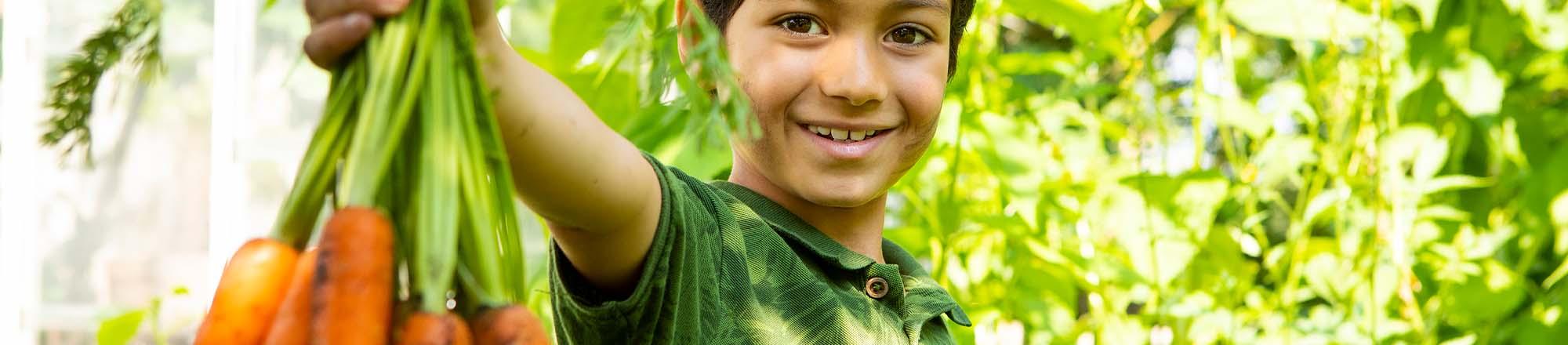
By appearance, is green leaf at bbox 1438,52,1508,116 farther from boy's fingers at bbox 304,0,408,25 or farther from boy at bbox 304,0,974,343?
boy's fingers at bbox 304,0,408,25

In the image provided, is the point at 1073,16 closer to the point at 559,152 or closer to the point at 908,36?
the point at 908,36

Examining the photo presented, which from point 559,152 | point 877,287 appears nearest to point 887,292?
point 877,287

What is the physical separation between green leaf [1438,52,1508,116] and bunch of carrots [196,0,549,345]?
1.42 m

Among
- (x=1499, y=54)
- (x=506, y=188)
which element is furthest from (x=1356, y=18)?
(x=506, y=188)

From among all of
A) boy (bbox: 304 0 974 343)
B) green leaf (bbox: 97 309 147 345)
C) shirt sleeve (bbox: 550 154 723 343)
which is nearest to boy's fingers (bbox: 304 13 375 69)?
boy (bbox: 304 0 974 343)

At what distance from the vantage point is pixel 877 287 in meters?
0.90

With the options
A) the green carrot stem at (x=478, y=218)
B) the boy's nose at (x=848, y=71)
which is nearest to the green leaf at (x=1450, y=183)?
the boy's nose at (x=848, y=71)

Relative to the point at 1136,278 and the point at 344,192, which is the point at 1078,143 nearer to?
the point at 1136,278

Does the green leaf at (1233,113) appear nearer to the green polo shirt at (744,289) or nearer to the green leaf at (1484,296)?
the green leaf at (1484,296)

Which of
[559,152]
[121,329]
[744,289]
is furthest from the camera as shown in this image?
[121,329]

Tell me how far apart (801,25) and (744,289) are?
0.17m

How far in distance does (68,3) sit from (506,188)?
3.06 meters

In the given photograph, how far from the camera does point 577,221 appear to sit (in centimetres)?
58

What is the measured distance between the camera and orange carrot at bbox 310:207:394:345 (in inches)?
14.3
